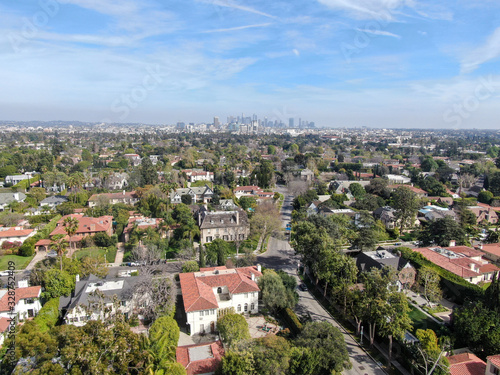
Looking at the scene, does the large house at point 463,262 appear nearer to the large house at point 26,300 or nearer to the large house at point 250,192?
the large house at point 26,300

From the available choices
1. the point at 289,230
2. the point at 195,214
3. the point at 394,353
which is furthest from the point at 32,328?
the point at 289,230

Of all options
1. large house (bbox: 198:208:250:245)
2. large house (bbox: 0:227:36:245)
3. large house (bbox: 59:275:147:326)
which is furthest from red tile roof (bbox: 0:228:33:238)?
large house (bbox: 198:208:250:245)

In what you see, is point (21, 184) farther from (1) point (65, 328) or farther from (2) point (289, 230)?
(1) point (65, 328)

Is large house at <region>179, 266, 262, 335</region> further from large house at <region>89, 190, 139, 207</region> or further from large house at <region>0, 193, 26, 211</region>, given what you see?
large house at <region>0, 193, 26, 211</region>

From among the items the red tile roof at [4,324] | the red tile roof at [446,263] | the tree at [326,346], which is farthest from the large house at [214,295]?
the red tile roof at [446,263]

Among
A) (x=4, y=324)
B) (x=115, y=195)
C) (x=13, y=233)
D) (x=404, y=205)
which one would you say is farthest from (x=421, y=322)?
(x=115, y=195)

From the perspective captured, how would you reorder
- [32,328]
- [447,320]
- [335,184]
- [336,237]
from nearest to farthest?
[32,328] < [447,320] < [336,237] < [335,184]
